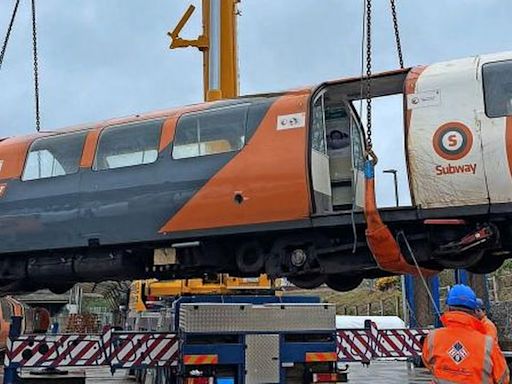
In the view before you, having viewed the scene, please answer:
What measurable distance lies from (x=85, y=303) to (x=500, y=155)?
48.4 metres

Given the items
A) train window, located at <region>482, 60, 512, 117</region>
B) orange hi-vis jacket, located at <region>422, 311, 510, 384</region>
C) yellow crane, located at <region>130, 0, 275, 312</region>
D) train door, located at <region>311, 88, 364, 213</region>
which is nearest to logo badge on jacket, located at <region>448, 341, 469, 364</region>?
orange hi-vis jacket, located at <region>422, 311, 510, 384</region>

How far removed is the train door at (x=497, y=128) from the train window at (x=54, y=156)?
13.9 feet

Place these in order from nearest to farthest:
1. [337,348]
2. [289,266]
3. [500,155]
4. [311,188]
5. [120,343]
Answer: [500,155]
[311,188]
[289,266]
[120,343]
[337,348]

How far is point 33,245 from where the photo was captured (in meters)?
7.99

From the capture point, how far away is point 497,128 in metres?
6.09

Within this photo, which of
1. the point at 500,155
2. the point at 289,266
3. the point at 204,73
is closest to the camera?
the point at 500,155

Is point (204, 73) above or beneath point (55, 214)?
above

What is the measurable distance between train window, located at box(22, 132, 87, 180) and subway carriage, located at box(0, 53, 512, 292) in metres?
0.02

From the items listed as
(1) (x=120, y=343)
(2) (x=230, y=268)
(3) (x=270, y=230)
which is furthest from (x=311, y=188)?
(1) (x=120, y=343)

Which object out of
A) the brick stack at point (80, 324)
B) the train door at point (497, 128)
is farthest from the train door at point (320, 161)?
the brick stack at point (80, 324)

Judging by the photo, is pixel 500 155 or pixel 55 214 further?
pixel 55 214

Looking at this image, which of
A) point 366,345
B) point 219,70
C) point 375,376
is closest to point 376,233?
point 366,345

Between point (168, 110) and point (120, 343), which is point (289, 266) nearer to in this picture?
point (168, 110)

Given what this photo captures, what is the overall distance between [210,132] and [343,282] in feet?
7.03
